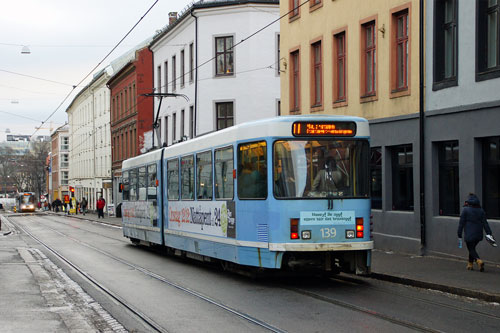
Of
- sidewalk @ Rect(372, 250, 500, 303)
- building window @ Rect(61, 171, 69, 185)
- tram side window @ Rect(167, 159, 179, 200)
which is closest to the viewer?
sidewalk @ Rect(372, 250, 500, 303)

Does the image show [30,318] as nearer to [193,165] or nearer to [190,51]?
[193,165]

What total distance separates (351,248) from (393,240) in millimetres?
7667

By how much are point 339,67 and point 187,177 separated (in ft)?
27.6

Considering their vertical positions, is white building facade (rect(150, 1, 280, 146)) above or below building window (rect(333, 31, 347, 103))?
above

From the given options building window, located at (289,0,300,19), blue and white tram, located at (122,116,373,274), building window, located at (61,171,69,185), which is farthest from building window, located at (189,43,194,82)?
building window, located at (61,171,69,185)

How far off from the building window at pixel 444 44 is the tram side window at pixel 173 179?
670cm

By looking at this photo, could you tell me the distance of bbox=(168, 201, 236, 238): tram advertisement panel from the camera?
574 inches

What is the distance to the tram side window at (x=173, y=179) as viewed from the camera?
18.6m

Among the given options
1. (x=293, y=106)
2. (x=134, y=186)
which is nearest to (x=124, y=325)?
(x=134, y=186)

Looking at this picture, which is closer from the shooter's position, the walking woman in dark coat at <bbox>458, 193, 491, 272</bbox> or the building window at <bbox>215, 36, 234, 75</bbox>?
the walking woman in dark coat at <bbox>458, 193, 491, 272</bbox>

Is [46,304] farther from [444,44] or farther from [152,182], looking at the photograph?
[444,44]

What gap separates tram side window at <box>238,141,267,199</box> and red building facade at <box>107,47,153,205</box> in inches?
1613

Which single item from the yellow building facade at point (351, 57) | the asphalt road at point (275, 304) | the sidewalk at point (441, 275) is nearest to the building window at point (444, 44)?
the yellow building facade at point (351, 57)

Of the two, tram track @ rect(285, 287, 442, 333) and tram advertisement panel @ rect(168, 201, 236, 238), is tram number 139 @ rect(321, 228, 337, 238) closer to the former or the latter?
tram track @ rect(285, 287, 442, 333)
